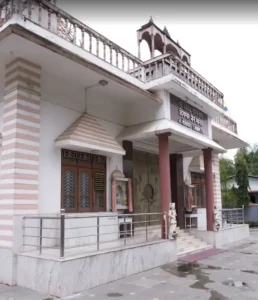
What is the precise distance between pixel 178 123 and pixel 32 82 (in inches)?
174

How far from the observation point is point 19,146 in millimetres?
6410

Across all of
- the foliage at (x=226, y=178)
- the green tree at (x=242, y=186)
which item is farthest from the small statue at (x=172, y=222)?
the green tree at (x=242, y=186)

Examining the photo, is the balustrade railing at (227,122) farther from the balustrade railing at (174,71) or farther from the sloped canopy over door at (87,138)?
the sloped canopy over door at (87,138)

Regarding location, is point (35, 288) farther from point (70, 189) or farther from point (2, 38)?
point (2, 38)

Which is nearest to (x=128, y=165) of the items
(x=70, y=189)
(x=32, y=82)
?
(x=70, y=189)

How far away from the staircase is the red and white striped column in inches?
187

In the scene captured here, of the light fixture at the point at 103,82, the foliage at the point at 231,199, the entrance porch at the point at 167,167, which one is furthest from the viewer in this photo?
the foliage at the point at 231,199

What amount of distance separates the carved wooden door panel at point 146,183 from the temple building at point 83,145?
6 cm

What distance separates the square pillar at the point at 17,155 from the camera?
6238mm

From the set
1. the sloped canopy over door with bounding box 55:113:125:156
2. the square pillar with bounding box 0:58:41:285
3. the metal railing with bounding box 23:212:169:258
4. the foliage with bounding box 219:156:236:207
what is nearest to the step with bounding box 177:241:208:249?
the metal railing with bounding box 23:212:169:258

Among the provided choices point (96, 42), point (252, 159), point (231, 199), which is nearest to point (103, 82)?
point (96, 42)

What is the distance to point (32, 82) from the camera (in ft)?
22.3

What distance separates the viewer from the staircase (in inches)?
378

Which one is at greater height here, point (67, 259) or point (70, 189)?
point (70, 189)
